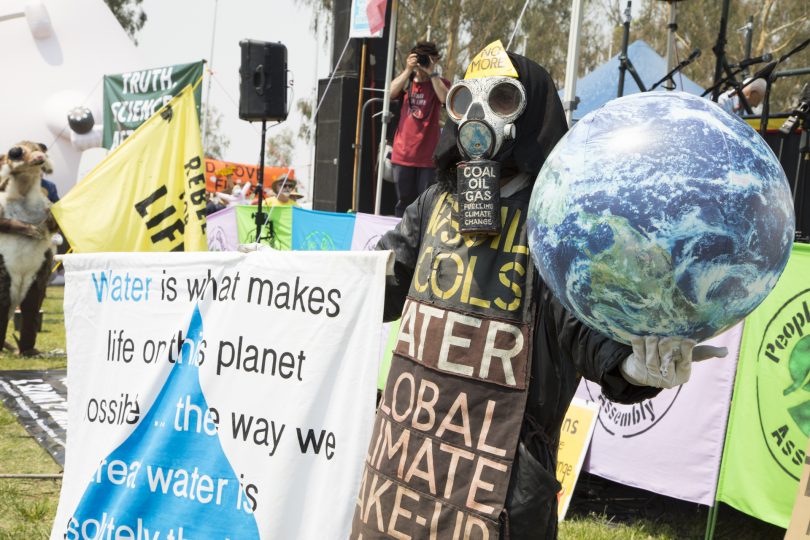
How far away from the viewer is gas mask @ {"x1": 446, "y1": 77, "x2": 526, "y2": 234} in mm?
2125

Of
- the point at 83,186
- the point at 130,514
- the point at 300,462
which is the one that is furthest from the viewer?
the point at 83,186

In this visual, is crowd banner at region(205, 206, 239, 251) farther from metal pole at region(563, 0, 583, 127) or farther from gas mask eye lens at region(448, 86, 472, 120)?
gas mask eye lens at region(448, 86, 472, 120)

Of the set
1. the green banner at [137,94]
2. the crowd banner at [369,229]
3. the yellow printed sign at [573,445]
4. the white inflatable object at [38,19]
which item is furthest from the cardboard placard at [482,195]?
the white inflatable object at [38,19]

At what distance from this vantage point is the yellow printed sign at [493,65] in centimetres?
218

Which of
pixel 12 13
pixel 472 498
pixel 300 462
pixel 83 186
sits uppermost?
pixel 12 13

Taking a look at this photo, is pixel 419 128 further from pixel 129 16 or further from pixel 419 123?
pixel 129 16

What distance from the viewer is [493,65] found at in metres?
2.22

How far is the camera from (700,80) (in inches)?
1131

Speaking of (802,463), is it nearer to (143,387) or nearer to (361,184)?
(143,387)

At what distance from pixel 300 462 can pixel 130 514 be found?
776 millimetres

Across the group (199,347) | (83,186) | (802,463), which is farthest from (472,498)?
(83,186)

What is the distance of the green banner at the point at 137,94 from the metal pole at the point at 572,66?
15.6 feet

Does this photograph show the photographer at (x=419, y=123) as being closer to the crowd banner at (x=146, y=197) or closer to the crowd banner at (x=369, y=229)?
the crowd banner at (x=369, y=229)

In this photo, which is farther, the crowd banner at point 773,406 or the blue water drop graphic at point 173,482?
the crowd banner at point 773,406
